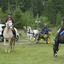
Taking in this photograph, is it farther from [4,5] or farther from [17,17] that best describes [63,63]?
[4,5]

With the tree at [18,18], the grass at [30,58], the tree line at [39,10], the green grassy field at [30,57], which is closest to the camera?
the grass at [30,58]

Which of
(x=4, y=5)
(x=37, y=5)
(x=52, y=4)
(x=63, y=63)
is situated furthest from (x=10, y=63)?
(x=37, y=5)

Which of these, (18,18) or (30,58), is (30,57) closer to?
(30,58)

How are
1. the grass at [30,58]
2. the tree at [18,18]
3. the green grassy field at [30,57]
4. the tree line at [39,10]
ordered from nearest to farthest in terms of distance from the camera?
the grass at [30,58] < the green grassy field at [30,57] < the tree at [18,18] < the tree line at [39,10]

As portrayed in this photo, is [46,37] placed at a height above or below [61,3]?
below

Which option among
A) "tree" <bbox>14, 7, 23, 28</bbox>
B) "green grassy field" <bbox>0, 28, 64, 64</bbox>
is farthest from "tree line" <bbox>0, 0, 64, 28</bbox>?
"green grassy field" <bbox>0, 28, 64, 64</bbox>

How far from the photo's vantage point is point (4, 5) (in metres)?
60.0

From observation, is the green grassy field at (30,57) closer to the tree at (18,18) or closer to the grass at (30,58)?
the grass at (30,58)

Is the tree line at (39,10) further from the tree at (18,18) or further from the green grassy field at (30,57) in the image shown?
the green grassy field at (30,57)

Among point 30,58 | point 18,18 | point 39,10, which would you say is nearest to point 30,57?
point 30,58

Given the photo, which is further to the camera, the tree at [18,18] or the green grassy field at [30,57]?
the tree at [18,18]

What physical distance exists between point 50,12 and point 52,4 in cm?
289

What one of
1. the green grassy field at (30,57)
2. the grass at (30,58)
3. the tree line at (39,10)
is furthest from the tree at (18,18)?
the grass at (30,58)

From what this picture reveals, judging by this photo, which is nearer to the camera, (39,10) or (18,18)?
(18,18)
